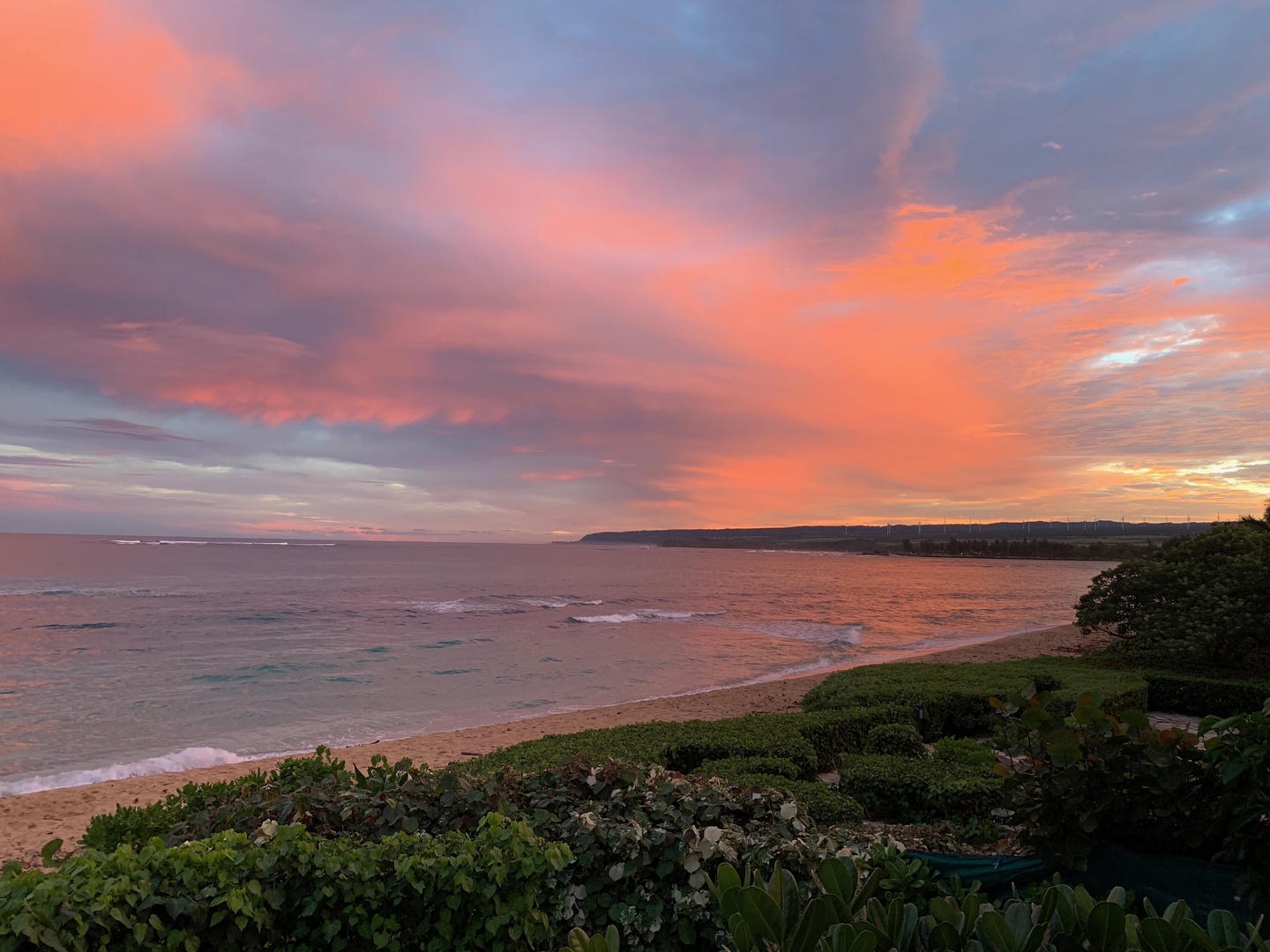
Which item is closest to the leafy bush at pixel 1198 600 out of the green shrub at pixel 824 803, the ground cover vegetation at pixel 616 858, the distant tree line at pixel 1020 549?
the green shrub at pixel 824 803

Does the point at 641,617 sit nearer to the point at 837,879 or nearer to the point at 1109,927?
the point at 837,879

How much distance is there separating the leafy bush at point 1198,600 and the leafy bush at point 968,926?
56.7 ft

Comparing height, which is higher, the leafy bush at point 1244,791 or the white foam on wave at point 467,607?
the leafy bush at point 1244,791

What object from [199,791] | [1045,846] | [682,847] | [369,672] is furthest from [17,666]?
[1045,846]

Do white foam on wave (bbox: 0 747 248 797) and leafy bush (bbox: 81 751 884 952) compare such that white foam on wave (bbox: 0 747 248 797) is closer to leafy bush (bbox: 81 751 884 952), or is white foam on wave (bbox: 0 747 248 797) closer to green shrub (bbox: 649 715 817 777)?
green shrub (bbox: 649 715 817 777)

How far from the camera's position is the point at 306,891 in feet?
12.1

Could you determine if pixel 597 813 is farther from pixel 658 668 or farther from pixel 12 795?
pixel 658 668

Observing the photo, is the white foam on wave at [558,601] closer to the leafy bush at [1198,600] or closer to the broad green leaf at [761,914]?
the leafy bush at [1198,600]

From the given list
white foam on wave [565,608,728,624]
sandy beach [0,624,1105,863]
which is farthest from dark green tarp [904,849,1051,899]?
white foam on wave [565,608,728,624]

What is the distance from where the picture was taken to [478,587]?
2584 inches

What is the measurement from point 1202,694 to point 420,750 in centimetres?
1548

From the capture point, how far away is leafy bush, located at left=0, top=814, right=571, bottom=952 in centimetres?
329

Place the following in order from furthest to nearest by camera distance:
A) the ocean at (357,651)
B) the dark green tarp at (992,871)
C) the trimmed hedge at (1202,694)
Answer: the ocean at (357,651)
the trimmed hedge at (1202,694)
the dark green tarp at (992,871)

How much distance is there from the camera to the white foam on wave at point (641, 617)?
41281mm
